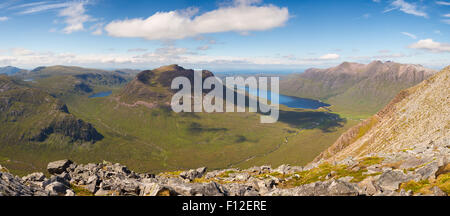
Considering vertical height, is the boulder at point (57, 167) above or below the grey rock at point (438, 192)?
below

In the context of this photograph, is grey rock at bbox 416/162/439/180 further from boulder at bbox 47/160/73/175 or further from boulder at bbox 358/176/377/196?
boulder at bbox 47/160/73/175

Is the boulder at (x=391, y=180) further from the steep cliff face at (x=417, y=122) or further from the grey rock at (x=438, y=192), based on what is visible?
the steep cliff face at (x=417, y=122)

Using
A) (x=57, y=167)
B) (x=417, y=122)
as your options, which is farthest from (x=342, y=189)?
(x=417, y=122)

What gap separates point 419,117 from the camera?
104 m

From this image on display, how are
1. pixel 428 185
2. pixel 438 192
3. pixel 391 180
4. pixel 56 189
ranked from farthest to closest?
pixel 56 189 → pixel 391 180 → pixel 428 185 → pixel 438 192

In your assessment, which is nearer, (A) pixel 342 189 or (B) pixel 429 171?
(A) pixel 342 189

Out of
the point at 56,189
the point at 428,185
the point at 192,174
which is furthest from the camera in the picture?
the point at 192,174

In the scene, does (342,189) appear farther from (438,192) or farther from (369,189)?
(438,192)

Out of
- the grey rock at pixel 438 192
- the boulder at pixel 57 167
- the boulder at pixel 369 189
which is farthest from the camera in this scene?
the boulder at pixel 57 167

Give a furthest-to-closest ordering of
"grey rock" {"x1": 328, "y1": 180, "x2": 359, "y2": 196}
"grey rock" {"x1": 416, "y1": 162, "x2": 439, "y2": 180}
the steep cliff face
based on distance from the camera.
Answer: the steep cliff face → "grey rock" {"x1": 416, "y1": 162, "x2": 439, "y2": 180} → "grey rock" {"x1": 328, "y1": 180, "x2": 359, "y2": 196}

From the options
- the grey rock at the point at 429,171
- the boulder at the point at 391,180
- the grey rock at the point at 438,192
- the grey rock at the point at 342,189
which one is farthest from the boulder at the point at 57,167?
the grey rock at the point at 429,171

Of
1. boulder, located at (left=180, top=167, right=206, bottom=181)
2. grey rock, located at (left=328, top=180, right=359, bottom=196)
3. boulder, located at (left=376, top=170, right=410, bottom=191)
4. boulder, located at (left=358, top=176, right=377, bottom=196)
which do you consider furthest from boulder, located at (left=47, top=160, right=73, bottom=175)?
boulder, located at (left=376, top=170, right=410, bottom=191)
